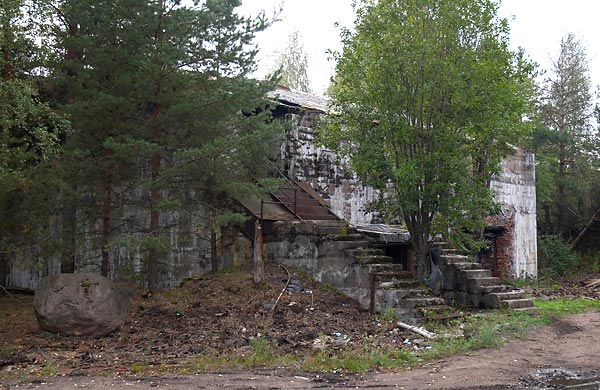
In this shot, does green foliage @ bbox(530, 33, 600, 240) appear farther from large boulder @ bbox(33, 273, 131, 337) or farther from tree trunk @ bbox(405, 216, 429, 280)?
large boulder @ bbox(33, 273, 131, 337)

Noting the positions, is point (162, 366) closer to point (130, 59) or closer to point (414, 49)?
point (130, 59)

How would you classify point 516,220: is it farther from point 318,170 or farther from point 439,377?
point 439,377

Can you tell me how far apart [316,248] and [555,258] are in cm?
1532

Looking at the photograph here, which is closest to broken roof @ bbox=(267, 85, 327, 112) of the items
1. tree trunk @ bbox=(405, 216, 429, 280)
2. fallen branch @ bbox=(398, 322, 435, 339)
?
tree trunk @ bbox=(405, 216, 429, 280)

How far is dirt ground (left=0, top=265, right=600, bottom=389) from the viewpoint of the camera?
8.61 metres

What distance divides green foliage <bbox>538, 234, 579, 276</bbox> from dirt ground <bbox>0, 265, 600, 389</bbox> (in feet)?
38.6

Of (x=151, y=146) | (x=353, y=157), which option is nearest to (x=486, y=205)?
(x=353, y=157)

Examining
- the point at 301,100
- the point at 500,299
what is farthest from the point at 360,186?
the point at 500,299

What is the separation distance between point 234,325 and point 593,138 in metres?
23.6

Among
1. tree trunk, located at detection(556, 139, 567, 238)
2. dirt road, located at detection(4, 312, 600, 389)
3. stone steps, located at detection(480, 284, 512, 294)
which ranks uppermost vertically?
tree trunk, located at detection(556, 139, 567, 238)

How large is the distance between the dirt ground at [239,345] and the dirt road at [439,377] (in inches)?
0.6

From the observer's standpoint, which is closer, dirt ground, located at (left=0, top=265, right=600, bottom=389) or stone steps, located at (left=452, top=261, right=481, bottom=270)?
dirt ground, located at (left=0, top=265, right=600, bottom=389)

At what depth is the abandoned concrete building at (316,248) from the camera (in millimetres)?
13602

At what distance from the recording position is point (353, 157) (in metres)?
14.2
